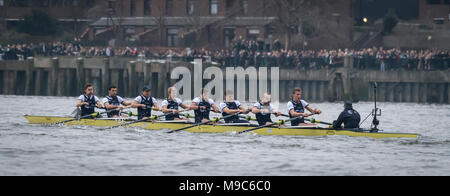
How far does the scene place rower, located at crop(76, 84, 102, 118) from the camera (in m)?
33.7

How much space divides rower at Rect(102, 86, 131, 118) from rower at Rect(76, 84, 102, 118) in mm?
287

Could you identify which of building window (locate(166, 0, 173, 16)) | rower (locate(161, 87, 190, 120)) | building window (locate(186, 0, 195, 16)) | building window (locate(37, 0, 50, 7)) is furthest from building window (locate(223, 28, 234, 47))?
rower (locate(161, 87, 190, 120))

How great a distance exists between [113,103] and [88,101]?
0.92 meters

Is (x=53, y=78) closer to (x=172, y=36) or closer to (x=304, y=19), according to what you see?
(x=304, y=19)

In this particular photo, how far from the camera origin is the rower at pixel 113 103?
33747 millimetres

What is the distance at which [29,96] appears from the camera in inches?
2192

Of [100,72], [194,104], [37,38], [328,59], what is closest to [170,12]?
[37,38]

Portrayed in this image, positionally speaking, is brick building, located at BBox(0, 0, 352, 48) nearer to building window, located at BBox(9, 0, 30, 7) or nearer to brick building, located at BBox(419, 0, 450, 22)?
building window, located at BBox(9, 0, 30, 7)

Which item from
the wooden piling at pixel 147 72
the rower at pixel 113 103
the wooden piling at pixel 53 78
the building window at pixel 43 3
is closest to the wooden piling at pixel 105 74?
the wooden piling at pixel 147 72

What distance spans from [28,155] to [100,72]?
28.7m
